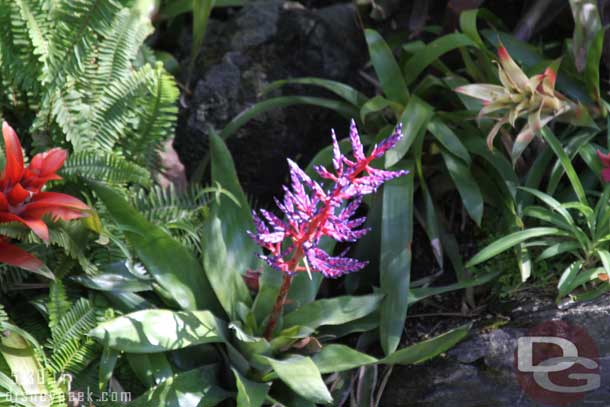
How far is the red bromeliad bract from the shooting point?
8.40 feet

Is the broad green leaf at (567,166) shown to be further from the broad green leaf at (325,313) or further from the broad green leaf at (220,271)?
the broad green leaf at (220,271)

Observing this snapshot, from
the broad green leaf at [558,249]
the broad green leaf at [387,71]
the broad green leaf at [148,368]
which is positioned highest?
the broad green leaf at [387,71]

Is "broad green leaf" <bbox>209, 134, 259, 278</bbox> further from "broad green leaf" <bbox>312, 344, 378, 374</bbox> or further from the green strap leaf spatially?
"broad green leaf" <bbox>312, 344, 378, 374</bbox>

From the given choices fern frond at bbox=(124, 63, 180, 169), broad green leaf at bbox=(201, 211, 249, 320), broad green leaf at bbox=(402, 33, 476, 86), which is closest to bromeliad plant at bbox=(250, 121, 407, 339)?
broad green leaf at bbox=(201, 211, 249, 320)

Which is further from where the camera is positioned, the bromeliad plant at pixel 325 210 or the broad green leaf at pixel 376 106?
the broad green leaf at pixel 376 106

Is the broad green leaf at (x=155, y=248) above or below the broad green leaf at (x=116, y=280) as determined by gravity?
above

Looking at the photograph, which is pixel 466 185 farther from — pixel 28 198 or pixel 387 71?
pixel 28 198

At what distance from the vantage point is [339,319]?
2787 mm

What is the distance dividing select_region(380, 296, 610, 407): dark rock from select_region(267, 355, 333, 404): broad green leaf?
446 mm

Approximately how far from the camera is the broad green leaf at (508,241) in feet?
9.29

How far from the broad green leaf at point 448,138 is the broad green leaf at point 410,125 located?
4cm

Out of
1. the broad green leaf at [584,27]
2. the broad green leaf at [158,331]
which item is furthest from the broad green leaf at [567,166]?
the broad green leaf at [158,331]

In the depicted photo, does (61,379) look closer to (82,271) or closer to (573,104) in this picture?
(82,271)

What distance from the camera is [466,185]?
3.11 meters
